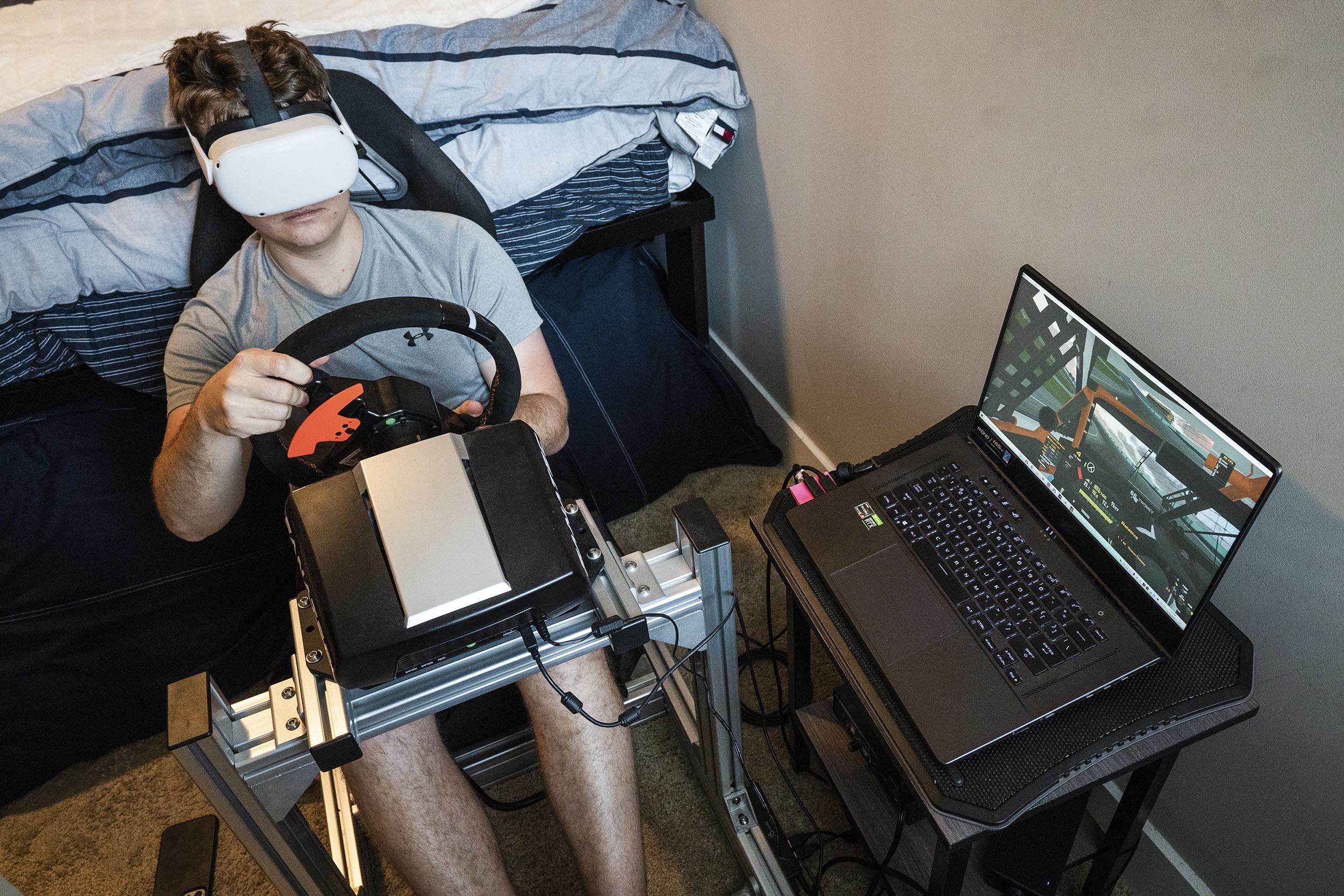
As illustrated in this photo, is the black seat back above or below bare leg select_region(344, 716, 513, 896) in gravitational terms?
above

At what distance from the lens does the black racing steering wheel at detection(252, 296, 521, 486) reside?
750mm

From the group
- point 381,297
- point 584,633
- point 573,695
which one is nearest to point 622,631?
point 584,633

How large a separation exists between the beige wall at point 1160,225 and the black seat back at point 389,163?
1.90 ft

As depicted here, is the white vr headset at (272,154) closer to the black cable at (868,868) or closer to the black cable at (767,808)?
the black cable at (767,808)

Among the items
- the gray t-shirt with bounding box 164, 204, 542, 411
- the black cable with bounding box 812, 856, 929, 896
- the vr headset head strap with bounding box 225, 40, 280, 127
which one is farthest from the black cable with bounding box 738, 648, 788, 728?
the vr headset head strap with bounding box 225, 40, 280, 127

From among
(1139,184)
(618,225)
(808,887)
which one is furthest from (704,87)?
(808,887)

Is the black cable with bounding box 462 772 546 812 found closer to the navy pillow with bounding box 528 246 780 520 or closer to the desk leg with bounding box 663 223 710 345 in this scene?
the navy pillow with bounding box 528 246 780 520

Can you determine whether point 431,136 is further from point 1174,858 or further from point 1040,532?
point 1174,858

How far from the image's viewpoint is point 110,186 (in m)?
1.29

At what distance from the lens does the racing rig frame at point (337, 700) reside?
2.30 ft

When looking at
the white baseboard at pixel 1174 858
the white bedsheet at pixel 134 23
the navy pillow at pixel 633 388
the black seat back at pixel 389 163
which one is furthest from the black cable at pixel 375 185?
the white baseboard at pixel 1174 858

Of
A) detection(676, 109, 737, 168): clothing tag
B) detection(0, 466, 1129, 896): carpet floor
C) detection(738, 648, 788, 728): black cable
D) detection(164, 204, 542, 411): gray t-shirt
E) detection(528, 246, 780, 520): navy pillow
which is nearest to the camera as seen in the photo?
detection(164, 204, 542, 411): gray t-shirt

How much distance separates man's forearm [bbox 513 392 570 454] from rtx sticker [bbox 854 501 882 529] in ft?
1.45

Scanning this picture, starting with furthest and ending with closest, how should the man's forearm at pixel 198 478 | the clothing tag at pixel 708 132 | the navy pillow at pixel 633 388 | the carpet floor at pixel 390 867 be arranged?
the navy pillow at pixel 633 388
the clothing tag at pixel 708 132
the carpet floor at pixel 390 867
the man's forearm at pixel 198 478
